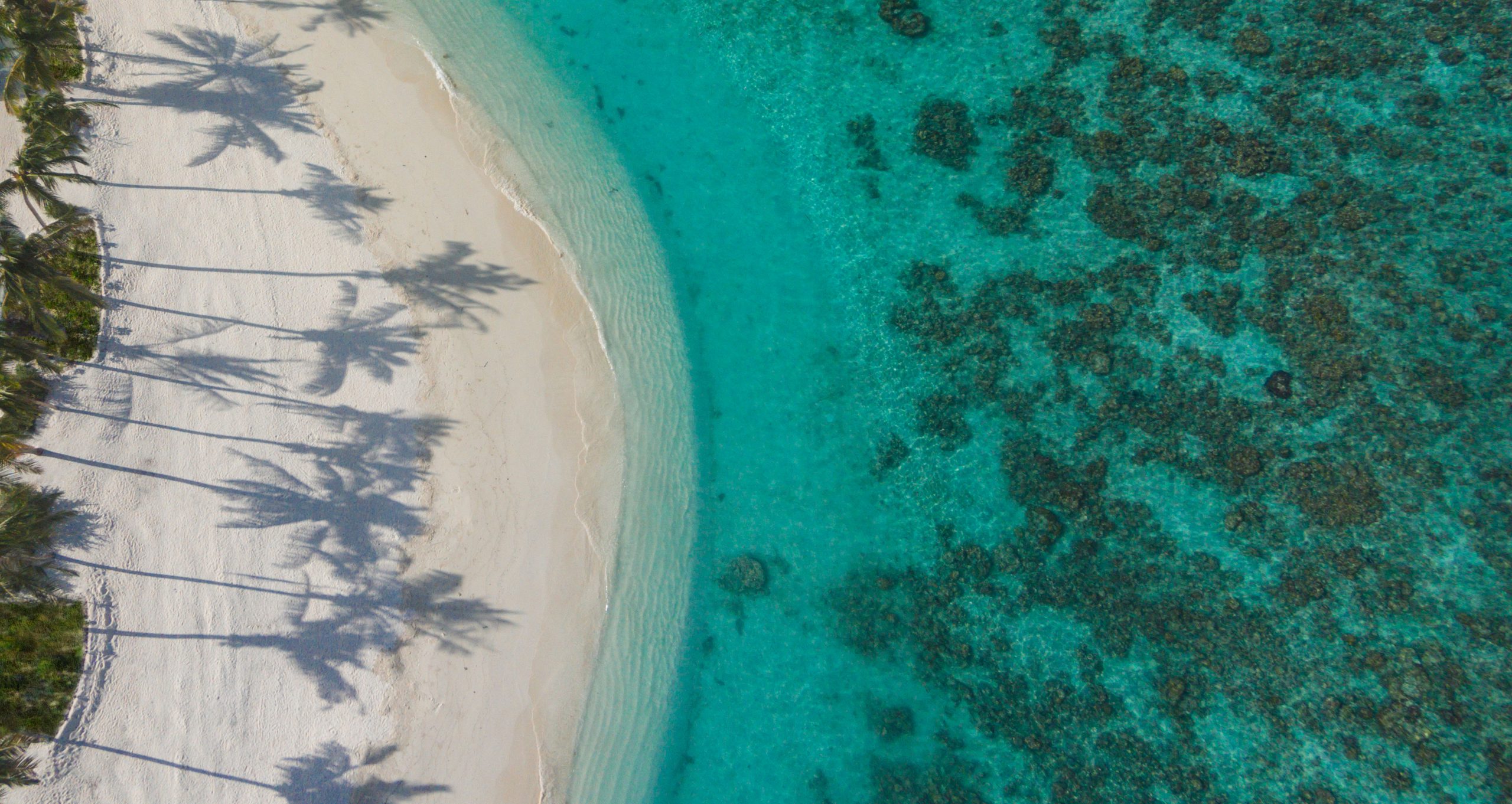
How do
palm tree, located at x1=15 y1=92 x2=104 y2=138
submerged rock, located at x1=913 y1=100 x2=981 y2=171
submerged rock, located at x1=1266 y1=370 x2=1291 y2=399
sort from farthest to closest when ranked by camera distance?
submerged rock, located at x1=913 y1=100 x2=981 y2=171 → submerged rock, located at x1=1266 y1=370 x2=1291 y2=399 → palm tree, located at x1=15 y1=92 x2=104 y2=138

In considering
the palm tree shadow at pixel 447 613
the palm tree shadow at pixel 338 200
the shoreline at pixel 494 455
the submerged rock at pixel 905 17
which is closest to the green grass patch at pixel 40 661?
the shoreline at pixel 494 455

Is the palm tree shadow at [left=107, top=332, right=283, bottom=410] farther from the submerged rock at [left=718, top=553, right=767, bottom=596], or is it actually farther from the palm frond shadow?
the submerged rock at [left=718, top=553, right=767, bottom=596]

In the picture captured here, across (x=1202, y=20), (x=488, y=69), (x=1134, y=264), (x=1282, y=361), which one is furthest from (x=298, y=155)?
(x=1282, y=361)

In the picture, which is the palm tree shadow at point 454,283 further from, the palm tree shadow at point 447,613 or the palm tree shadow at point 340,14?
the palm tree shadow at point 340,14

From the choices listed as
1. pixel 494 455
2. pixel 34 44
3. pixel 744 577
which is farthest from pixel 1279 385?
pixel 34 44

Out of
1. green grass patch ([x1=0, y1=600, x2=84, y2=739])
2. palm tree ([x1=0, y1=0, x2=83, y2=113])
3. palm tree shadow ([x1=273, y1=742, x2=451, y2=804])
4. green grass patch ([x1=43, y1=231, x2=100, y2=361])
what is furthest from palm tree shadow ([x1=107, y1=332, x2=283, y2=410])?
palm tree shadow ([x1=273, y1=742, x2=451, y2=804])

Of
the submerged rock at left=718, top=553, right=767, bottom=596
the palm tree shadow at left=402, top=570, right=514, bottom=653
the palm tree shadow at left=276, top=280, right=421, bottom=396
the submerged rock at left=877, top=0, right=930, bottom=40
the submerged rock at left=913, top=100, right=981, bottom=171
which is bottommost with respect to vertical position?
the submerged rock at left=718, top=553, right=767, bottom=596
